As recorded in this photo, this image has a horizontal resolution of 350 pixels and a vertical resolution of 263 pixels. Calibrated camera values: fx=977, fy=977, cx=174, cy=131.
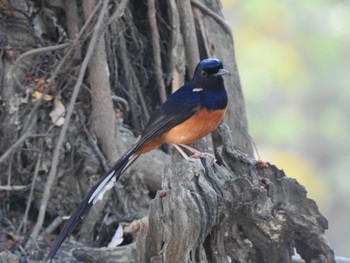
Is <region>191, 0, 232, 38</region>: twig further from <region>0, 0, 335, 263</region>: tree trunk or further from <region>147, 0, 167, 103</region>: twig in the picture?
<region>147, 0, 167, 103</region>: twig

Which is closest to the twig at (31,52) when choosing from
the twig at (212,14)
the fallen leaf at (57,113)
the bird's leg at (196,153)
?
the fallen leaf at (57,113)

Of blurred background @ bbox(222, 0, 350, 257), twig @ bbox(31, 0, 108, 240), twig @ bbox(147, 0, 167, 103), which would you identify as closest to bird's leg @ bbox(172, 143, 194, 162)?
twig @ bbox(31, 0, 108, 240)

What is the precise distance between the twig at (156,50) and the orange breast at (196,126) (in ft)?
4.85

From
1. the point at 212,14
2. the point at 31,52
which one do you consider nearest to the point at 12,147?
the point at 31,52

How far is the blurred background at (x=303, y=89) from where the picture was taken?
13492mm

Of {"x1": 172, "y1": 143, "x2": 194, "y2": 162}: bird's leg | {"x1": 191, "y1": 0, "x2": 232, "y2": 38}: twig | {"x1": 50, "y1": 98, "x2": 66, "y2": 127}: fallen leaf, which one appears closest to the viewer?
{"x1": 172, "y1": 143, "x2": 194, "y2": 162}: bird's leg

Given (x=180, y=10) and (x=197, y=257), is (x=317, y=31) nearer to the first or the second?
(x=180, y=10)

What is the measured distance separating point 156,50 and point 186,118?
1.57m

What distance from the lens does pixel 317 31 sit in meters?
13.5

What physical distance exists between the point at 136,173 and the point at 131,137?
0.30m

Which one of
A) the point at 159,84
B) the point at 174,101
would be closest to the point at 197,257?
the point at 174,101

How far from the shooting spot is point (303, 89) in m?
14.8

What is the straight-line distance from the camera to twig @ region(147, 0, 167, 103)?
720cm

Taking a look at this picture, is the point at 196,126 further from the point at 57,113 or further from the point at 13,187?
the point at 13,187
